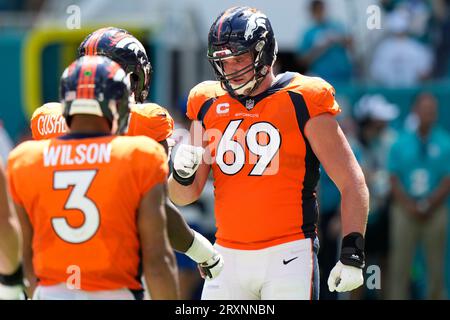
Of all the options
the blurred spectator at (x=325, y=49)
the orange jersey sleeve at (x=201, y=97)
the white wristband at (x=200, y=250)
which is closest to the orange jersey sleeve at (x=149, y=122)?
the orange jersey sleeve at (x=201, y=97)

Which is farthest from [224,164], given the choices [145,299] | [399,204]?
[399,204]

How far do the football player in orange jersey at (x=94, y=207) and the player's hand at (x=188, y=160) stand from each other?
121 centimetres

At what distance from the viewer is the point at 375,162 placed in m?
10.7

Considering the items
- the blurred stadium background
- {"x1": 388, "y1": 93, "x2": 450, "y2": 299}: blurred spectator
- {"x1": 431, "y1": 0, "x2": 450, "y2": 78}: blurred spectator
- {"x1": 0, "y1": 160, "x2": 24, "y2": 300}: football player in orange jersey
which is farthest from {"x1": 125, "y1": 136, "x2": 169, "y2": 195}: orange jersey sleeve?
{"x1": 431, "y1": 0, "x2": 450, "y2": 78}: blurred spectator

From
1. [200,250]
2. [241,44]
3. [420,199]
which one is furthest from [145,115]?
[420,199]

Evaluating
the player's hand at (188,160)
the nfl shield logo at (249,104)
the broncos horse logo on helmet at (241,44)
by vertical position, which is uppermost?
the broncos horse logo on helmet at (241,44)

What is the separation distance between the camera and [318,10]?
460 inches

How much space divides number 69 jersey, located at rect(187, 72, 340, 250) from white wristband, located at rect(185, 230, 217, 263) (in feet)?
1.28

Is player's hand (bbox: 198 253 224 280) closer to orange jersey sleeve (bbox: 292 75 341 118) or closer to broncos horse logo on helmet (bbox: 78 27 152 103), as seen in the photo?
orange jersey sleeve (bbox: 292 75 341 118)

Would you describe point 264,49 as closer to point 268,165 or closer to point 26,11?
point 268,165

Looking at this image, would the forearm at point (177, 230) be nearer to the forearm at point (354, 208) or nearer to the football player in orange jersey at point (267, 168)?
the football player in orange jersey at point (267, 168)

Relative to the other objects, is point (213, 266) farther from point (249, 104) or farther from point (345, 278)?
point (249, 104)

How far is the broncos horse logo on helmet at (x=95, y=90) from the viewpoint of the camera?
15.0ft

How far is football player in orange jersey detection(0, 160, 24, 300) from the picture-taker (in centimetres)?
446
